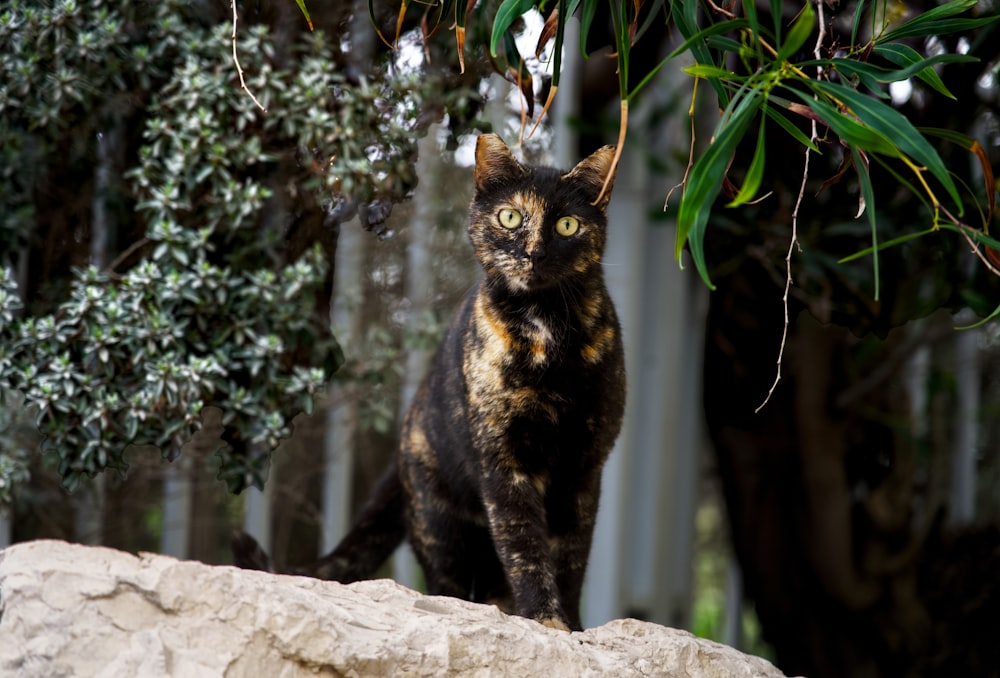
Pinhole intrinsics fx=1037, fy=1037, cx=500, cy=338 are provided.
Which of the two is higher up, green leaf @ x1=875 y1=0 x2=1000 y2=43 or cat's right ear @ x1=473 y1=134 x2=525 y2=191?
green leaf @ x1=875 y1=0 x2=1000 y2=43

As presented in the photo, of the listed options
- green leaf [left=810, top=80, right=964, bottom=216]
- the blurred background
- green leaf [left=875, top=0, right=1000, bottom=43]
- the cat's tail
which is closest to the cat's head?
the blurred background

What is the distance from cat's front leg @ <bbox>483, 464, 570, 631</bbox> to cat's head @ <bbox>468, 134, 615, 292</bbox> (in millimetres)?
439

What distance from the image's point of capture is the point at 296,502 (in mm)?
3719

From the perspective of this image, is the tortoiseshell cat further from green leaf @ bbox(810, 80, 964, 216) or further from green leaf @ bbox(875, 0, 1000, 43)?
green leaf @ bbox(810, 80, 964, 216)

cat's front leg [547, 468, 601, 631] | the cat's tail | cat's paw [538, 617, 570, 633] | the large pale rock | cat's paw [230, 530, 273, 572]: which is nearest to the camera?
the large pale rock

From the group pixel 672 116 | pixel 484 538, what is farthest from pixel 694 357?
pixel 484 538

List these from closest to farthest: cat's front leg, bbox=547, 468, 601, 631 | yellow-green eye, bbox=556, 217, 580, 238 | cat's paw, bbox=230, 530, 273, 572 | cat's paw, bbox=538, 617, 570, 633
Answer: cat's paw, bbox=538, 617, 570, 633
yellow-green eye, bbox=556, 217, 580, 238
cat's front leg, bbox=547, 468, 601, 631
cat's paw, bbox=230, 530, 273, 572

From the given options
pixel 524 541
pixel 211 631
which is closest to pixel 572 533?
pixel 524 541

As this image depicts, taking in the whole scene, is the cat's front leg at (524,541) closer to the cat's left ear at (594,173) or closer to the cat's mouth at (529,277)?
the cat's mouth at (529,277)

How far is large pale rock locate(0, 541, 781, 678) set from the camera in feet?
5.17

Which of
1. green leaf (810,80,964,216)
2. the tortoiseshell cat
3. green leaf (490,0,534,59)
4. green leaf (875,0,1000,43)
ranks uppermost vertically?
green leaf (875,0,1000,43)

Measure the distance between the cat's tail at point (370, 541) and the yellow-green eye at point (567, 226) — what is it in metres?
0.98

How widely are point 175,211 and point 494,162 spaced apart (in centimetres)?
92

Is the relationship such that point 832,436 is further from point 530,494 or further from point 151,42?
point 151,42
